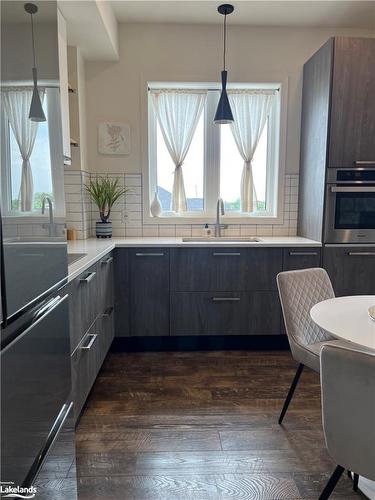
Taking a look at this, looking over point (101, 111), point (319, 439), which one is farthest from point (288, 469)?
point (101, 111)

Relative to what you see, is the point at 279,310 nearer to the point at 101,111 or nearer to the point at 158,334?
the point at 158,334

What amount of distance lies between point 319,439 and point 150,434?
0.90m

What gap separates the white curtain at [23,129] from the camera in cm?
82

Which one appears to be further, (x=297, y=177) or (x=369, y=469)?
(x=297, y=177)

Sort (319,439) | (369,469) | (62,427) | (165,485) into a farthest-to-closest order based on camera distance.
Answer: (319,439) → (165,485) → (62,427) → (369,469)

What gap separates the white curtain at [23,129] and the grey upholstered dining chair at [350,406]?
945mm

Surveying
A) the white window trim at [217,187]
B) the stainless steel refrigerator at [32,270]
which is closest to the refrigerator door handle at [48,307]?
the stainless steel refrigerator at [32,270]

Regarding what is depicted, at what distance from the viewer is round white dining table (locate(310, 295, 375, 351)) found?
125cm

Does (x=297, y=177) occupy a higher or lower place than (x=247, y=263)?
higher

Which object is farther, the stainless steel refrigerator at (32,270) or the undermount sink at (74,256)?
the undermount sink at (74,256)

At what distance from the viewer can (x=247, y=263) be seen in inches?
112

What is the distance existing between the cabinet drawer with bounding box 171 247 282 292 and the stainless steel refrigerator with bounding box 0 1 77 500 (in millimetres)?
1657

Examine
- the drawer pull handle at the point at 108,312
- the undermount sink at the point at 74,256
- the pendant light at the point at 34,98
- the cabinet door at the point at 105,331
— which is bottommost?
the cabinet door at the point at 105,331

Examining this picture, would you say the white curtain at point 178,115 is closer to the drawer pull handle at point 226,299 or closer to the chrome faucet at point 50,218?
the drawer pull handle at point 226,299
